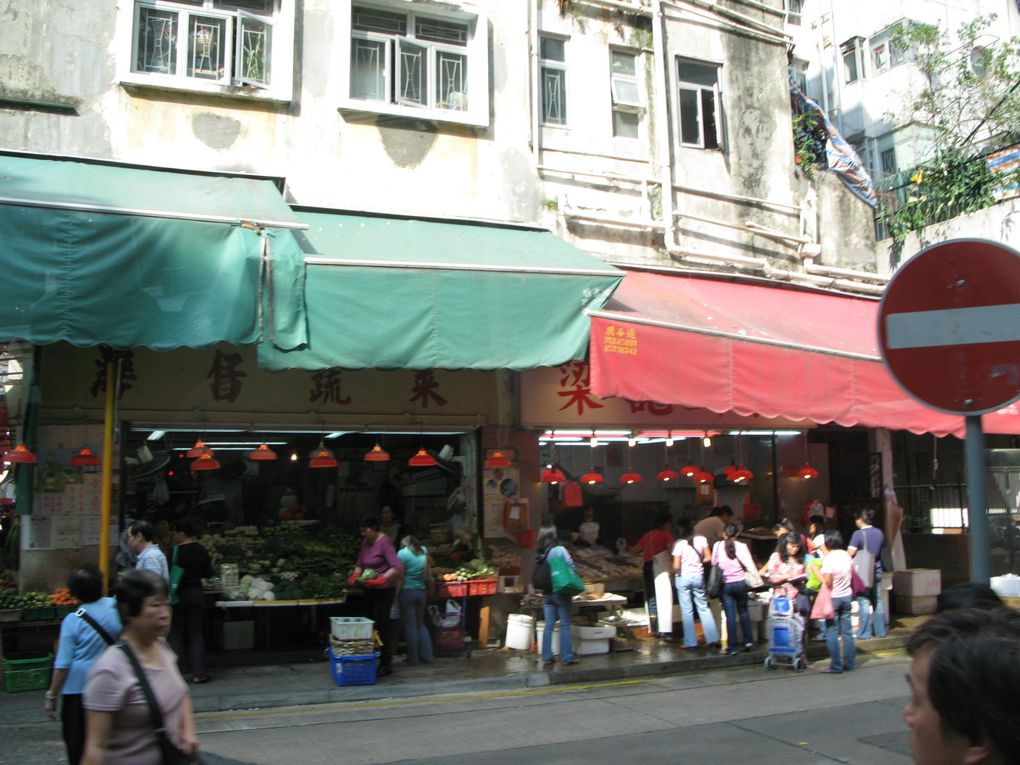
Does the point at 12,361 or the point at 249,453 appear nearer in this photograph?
the point at 12,361

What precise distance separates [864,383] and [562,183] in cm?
465

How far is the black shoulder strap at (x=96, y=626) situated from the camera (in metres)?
5.26

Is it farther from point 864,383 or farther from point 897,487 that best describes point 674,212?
point 897,487

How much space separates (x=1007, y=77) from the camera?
664 inches

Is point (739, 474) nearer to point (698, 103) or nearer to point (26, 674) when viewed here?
point (698, 103)

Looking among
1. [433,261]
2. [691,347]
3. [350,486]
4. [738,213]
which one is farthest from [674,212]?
[350,486]

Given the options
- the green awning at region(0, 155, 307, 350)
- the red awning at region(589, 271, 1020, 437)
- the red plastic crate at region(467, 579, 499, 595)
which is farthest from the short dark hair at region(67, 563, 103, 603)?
the red plastic crate at region(467, 579, 499, 595)

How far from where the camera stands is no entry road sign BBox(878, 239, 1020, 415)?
334 cm

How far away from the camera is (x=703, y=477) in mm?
14398

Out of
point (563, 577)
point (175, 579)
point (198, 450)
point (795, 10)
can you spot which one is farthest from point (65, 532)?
point (795, 10)

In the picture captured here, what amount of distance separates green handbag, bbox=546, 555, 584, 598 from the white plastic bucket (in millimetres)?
1179

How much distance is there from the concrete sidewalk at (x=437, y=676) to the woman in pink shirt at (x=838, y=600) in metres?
0.63

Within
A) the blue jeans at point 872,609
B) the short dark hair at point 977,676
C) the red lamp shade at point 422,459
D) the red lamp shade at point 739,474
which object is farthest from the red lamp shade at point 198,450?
the short dark hair at point 977,676

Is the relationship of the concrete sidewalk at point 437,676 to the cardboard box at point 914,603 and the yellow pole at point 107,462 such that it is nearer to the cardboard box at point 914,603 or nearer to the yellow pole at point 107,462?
the yellow pole at point 107,462
